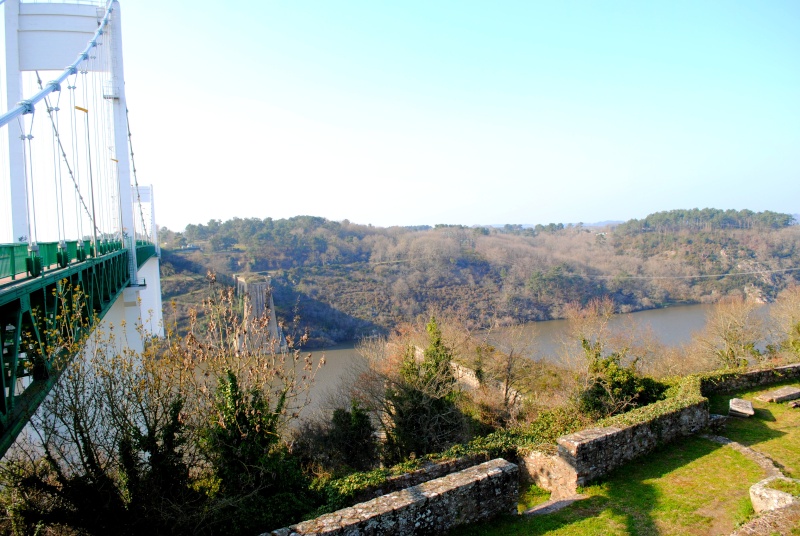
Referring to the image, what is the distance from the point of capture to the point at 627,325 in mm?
31906

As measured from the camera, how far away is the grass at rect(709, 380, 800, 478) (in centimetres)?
742

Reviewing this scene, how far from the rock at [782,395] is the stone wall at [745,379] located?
0.69 m

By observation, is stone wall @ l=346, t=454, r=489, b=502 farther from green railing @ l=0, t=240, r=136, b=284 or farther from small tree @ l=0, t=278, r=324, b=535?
green railing @ l=0, t=240, r=136, b=284

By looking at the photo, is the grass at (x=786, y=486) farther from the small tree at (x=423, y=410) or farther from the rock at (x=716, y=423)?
the small tree at (x=423, y=410)

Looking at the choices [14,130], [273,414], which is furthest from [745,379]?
[14,130]

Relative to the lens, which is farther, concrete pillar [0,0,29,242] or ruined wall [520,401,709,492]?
concrete pillar [0,0,29,242]

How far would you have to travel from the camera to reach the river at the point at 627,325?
26.6m

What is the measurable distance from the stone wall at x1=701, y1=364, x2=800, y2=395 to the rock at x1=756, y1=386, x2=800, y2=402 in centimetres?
69

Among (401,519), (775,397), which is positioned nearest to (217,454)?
(401,519)

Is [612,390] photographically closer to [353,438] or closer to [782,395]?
[782,395]

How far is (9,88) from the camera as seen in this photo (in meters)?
12.9

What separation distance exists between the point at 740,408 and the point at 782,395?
5.50 ft

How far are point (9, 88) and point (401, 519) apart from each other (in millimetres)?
15206

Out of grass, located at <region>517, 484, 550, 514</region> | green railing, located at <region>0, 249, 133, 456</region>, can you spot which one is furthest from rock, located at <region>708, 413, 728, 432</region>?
green railing, located at <region>0, 249, 133, 456</region>
